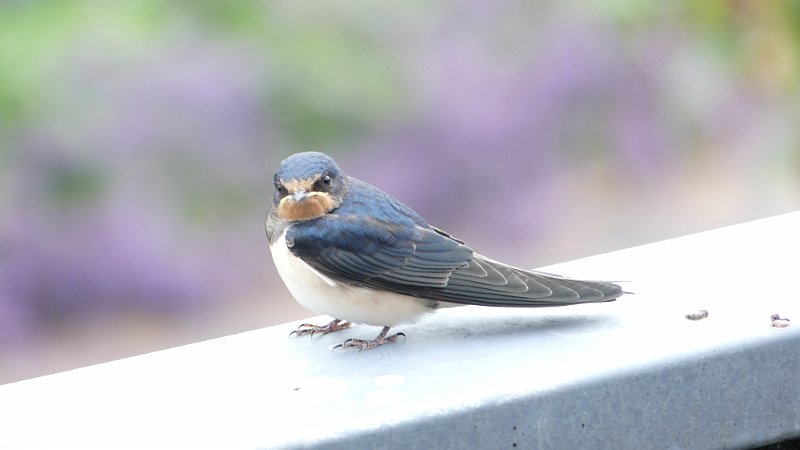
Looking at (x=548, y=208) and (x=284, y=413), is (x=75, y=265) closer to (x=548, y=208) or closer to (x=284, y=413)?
(x=548, y=208)

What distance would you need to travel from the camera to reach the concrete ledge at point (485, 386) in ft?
6.65

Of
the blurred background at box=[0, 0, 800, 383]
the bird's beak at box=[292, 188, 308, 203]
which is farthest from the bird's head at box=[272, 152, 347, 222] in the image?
the blurred background at box=[0, 0, 800, 383]

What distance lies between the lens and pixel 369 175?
464cm

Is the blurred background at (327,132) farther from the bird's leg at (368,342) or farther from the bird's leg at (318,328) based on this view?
the bird's leg at (368,342)

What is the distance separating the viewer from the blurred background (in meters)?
4.48

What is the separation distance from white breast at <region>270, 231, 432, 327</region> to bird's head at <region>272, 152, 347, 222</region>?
0.27ft

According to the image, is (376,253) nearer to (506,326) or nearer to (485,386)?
(506,326)

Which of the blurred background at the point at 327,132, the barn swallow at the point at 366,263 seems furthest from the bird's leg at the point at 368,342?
the blurred background at the point at 327,132

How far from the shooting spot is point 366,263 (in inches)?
97.9

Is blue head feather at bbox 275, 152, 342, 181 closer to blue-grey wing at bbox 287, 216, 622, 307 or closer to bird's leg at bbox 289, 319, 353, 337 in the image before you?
blue-grey wing at bbox 287, 216, 622, 307

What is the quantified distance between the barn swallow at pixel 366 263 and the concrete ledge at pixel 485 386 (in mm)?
56

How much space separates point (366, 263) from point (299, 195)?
6.8 inches

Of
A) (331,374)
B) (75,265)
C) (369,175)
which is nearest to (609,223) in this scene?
(369,175)

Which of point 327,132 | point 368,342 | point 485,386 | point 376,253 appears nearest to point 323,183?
point 376,253
